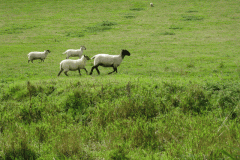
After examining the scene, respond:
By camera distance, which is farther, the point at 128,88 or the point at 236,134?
the point at 128,88

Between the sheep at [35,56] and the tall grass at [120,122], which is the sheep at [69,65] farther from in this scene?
the sheep at [35,56]

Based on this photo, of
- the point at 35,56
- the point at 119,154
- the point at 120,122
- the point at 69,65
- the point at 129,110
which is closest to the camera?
the point at 119,154

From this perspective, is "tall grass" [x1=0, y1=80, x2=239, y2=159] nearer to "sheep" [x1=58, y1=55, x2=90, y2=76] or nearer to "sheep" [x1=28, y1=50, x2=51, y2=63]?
"sheep" [x1=58, y1=55, x2=90, y2=76]

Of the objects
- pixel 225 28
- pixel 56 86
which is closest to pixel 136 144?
pixel 56 86

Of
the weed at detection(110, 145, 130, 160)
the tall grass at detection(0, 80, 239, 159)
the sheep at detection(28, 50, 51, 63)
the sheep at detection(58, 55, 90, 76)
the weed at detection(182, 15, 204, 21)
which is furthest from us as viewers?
the weed at detection(182, 15, 204, 21)

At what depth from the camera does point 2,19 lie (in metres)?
44.7

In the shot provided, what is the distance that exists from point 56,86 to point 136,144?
5188mm

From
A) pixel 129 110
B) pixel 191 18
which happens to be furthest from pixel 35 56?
pixel 191 18

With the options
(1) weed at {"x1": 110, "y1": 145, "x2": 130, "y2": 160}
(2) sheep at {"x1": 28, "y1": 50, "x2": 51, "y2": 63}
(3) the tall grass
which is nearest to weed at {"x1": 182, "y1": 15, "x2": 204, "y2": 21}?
(2) sheep at {"x1": 28, "y1": 50, "x2": 51, "y2": 63}

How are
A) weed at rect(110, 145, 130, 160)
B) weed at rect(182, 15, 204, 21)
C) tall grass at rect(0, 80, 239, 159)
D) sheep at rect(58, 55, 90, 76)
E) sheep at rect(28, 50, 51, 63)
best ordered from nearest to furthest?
weed at rect(110, 145, 130, 160), tall grass at rect(0, 80, 239, 159), sheep at rect(58, 55, 90, 76), sheep at rect(28, 50, 51, 63), weed at rect(182, 15, 204, 21)

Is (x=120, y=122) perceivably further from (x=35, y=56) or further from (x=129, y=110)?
(x=35, y=56)

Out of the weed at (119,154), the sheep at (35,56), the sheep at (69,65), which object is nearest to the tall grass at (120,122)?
the weed at (119,154)

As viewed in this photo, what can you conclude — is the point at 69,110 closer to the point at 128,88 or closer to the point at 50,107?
the point at 50,107

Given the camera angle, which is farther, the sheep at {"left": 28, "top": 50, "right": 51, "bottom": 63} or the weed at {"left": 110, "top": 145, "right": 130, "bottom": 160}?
the sheep at {"left": 28, "top": 50, "right": 51, "bottom": 63}
